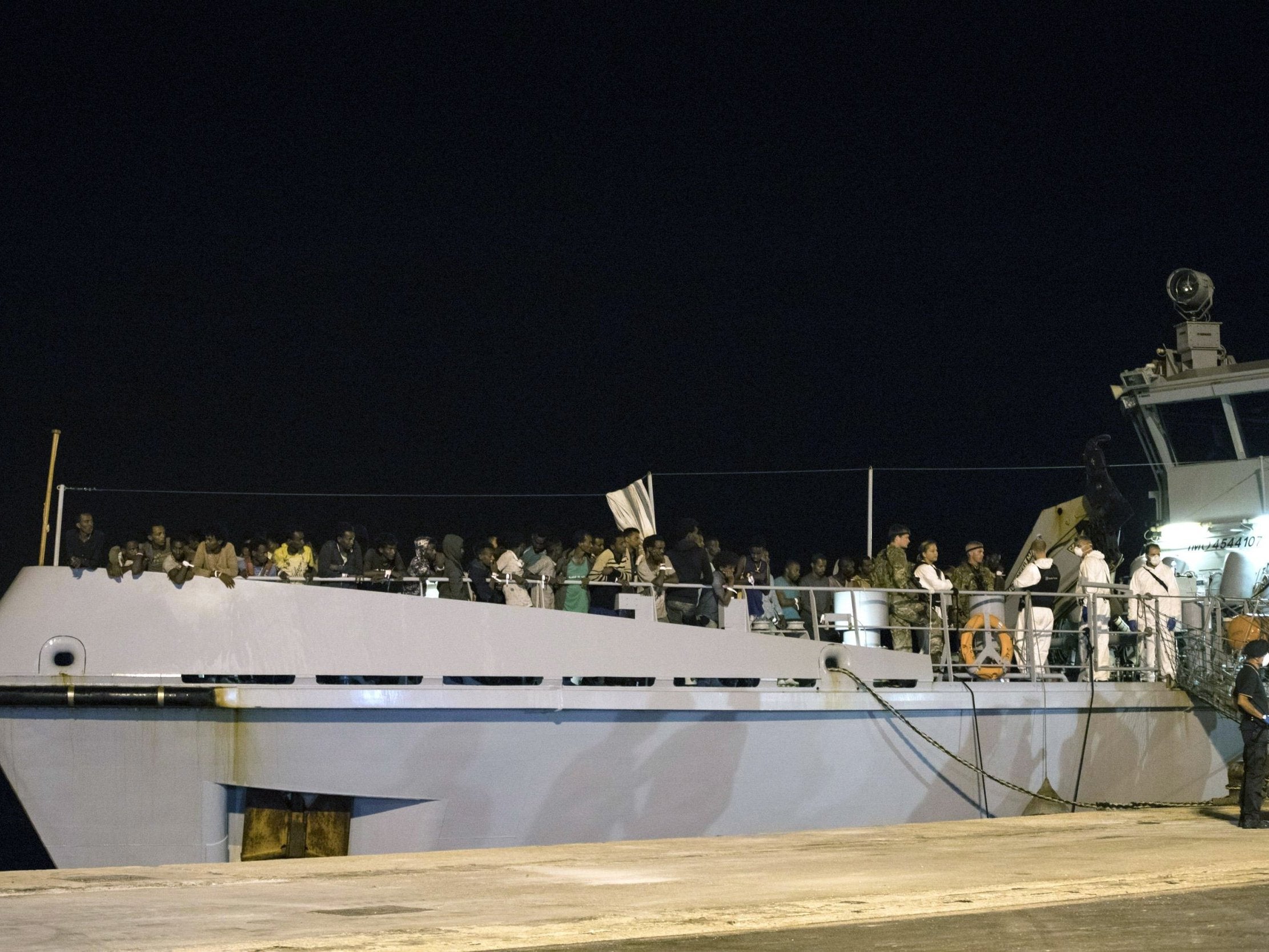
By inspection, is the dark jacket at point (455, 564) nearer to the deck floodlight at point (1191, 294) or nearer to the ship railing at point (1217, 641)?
the ship railing at point (1217, 641)

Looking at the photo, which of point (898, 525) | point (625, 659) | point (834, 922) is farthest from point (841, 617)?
point (834, 922)

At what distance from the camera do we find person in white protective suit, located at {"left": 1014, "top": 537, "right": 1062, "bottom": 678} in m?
12.4

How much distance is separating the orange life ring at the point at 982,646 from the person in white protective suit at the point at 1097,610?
612mm

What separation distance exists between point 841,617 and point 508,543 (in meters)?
2.73

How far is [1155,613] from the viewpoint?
12828 millimetres

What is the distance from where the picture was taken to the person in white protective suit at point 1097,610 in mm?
12516

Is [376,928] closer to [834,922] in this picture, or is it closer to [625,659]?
[834,922]

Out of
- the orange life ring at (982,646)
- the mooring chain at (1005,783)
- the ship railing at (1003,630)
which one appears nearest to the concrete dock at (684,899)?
the mooring chain at (1005,783)

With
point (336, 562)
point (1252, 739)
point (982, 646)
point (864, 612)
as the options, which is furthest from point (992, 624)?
point (336, 562)

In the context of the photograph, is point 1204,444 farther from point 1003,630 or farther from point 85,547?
point 85,547

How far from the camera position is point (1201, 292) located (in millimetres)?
15031

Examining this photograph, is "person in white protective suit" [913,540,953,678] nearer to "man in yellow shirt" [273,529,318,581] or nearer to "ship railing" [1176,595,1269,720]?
"ship railing" [1176,595,1269,720]

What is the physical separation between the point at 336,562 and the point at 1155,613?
6836 mm

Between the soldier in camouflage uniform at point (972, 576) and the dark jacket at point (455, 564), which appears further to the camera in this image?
the soldier in camouflage uniform at point (972, 576)
